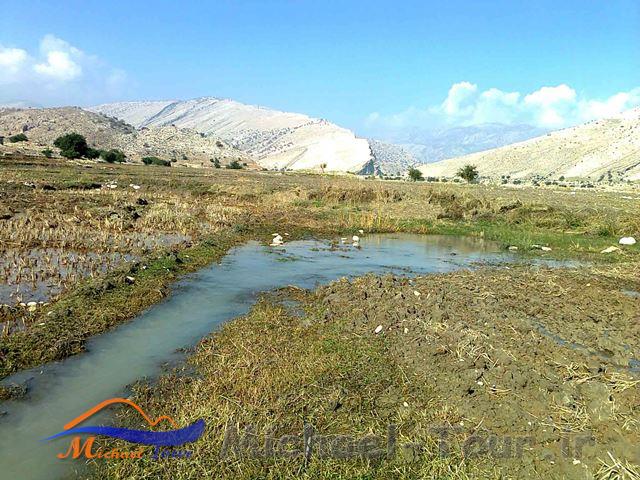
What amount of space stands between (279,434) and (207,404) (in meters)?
1.09

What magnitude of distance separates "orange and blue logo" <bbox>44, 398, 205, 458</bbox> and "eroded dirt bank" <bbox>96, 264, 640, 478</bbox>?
0.15 meters

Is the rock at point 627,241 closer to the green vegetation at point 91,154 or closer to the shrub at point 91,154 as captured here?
the green vegetation at point 91,154

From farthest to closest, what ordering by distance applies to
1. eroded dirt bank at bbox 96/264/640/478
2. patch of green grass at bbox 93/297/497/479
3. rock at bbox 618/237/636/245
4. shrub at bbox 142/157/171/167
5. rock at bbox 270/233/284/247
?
shrub at bbox 142/157/171/167
rock at bbox 618/237/636/245
rock at bbox 270/233/284/247
eroded dirt bank at bbox 96/264/640/478
patch of green grass at bbox 93/297/497/479

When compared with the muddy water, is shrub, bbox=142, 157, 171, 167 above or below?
above

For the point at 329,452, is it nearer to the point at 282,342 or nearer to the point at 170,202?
the point at 282,342

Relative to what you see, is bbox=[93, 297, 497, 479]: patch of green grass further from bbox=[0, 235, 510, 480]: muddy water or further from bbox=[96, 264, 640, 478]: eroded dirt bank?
bbox=[0, 235, 510, 480]: muddy water

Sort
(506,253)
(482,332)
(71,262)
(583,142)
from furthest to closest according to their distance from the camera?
(583,142), (506,253), (71,262), (482,332)

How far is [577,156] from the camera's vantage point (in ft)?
363

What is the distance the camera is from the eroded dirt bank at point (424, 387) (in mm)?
4871

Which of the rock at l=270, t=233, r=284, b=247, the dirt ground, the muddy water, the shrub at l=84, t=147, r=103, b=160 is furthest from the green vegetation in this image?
the dirt ground

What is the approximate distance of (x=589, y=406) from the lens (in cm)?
570

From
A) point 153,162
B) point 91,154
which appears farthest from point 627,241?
point 91,154

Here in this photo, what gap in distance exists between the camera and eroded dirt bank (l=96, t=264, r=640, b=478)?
16.0 feet

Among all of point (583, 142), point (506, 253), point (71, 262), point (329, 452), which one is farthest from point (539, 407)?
point (583, 142)
